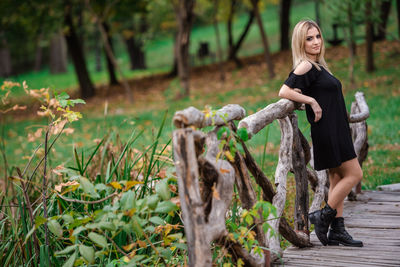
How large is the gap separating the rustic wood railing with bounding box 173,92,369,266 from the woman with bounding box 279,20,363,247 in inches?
6.4

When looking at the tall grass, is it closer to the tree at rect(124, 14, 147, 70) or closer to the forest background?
the forest background

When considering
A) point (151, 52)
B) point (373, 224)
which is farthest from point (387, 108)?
point (151, 52)

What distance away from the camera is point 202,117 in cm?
282

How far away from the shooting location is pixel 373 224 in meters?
4.57

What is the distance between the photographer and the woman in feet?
12.6

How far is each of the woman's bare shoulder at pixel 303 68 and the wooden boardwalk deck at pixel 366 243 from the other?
1388 millimetres

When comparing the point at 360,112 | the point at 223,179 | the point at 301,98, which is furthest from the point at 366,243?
the point at 360,112

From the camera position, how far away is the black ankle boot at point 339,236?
3994 millimetres

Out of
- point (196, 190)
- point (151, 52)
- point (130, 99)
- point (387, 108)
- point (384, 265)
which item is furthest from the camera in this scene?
point (151, 52)

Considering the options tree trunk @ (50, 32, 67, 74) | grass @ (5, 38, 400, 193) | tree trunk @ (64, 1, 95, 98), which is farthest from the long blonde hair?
tree trunk @ (50, 32, 67, 74)

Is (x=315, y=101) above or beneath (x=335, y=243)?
above

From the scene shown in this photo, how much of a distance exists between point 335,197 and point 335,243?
0.38 meters

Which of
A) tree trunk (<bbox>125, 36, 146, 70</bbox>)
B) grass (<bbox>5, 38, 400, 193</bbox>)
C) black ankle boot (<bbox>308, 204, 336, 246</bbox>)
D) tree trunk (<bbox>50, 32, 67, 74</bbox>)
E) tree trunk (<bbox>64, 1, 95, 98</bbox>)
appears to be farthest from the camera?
tree trunk (<bbox>50, 32, 67, 74</bbox>)

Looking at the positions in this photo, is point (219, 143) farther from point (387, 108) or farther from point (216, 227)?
point (387, 108)
